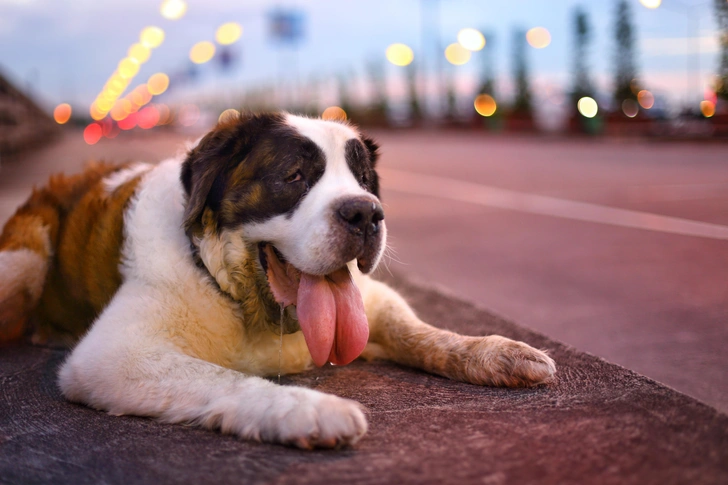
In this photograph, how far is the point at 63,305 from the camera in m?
4.12

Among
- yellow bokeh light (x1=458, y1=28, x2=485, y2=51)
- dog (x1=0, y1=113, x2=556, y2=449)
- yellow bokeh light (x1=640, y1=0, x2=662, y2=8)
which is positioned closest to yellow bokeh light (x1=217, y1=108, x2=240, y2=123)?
dog (x1=0, y1=113, x2=556, y2=449)

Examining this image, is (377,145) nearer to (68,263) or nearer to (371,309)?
(371,309)

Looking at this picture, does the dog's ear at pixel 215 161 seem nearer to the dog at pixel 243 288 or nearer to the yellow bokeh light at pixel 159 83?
the dog at pixel 243 288

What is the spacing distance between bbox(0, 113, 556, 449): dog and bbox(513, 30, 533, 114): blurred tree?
146 ft

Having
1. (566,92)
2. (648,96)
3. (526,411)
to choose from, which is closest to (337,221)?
(526,411)

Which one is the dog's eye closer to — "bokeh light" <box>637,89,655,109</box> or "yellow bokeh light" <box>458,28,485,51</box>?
"bokeh light" <box>637,89,655,109</box>

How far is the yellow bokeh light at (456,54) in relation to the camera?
55469 mm

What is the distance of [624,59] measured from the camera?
135ft

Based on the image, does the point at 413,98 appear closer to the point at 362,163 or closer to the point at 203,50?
the point at 203,50

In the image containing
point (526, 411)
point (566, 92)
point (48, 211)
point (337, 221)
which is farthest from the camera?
point (566, 92)

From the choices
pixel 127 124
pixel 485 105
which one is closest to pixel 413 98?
pixel 485 105

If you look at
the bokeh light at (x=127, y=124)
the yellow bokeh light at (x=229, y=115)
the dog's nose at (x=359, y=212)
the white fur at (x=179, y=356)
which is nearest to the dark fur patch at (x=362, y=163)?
the dog's nose at (x=359, y=212)

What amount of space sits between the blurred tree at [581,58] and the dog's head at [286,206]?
139 feet

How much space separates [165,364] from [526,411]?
1501 mm
